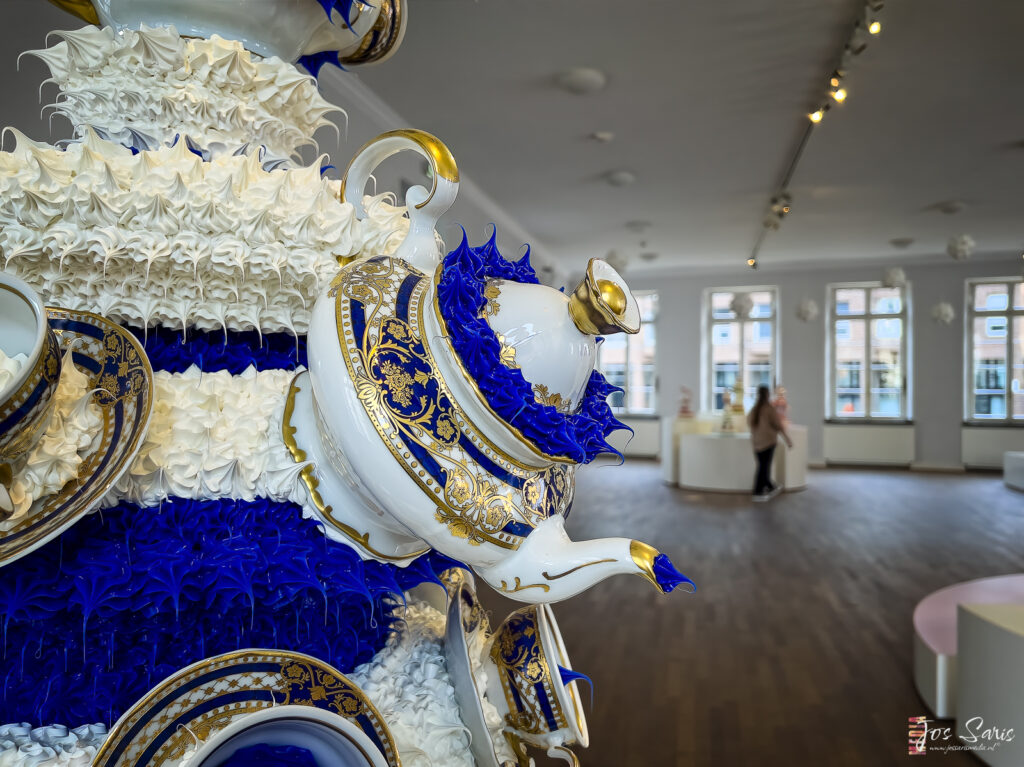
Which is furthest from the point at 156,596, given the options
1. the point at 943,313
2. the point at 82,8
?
Result: the point at 943,313

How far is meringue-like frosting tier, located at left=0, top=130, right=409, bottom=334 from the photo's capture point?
2.07ft

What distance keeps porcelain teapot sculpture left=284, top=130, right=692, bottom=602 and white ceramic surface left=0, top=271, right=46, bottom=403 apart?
0.21m

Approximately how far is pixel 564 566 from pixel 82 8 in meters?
0.89

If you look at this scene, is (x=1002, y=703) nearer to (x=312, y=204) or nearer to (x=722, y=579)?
(x=722, y=579)

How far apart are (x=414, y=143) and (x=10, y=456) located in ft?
1.46

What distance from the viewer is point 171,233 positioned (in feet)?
2.13

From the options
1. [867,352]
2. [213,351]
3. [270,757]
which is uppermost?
[867,352]

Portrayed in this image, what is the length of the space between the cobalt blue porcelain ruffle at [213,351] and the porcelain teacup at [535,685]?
1.34 feet

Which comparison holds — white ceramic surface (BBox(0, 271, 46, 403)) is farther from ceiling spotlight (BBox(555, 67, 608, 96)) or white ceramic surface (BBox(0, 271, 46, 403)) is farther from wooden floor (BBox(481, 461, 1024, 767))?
ceiling spotlight (BBox(555, 67, 608, 96))

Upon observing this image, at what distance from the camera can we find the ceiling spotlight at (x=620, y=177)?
658cm

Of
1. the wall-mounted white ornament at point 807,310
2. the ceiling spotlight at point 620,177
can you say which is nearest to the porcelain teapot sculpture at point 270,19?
the ceiling spotlight at point 620,177

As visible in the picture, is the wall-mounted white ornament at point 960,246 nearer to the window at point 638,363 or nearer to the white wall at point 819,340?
the white wall at point 819,340

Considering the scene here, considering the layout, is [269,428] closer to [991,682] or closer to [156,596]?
[156,596]

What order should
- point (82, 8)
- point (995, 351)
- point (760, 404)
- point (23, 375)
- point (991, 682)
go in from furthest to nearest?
1. point (995, 351)
2. point (760, 404)
3. point (991, 682)
4. point (82, 8)
5. point (23, 375)
